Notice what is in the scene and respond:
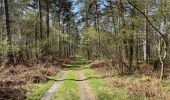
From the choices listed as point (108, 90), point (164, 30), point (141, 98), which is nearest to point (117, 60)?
point (164, 30)

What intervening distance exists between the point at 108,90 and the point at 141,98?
2757 millimetres

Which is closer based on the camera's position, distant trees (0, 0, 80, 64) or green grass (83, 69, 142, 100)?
green grass (83, 69, 142, 100)

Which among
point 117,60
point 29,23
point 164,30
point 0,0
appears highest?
point 0,0

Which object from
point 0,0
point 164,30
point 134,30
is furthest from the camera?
point 0,0

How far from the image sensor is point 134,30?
24.5 metres

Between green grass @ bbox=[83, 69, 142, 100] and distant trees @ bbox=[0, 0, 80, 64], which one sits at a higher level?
distant trees @ bbox=[0, 0, 80, 64]

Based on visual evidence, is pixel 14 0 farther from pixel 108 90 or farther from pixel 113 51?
pixel 108 90

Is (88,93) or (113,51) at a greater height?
(113,51)

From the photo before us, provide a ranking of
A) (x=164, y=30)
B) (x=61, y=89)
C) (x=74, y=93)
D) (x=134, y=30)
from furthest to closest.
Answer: (x=134, y=30) → (x=164, y=30) → (x=61, y=89) → (x=74, y=93)

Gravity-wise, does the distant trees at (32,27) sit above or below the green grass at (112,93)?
above

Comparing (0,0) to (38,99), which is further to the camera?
(0,0)

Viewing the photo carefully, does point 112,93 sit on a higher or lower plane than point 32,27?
lower

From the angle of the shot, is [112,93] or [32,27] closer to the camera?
[112,93]

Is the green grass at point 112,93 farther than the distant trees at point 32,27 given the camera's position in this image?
No
